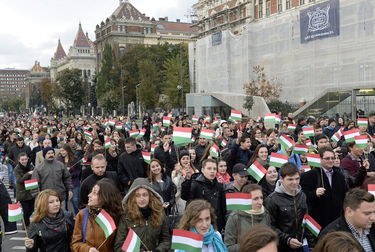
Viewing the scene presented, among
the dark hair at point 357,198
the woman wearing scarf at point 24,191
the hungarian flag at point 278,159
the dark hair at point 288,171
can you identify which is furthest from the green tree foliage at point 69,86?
the dark hair at point 357,198

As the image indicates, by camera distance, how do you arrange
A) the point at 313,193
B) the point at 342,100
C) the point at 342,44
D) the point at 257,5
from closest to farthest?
the point at 313,193 → the point at 342,100 → the point at 342,44 → the point at 257,5

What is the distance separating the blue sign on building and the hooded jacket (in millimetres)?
29695

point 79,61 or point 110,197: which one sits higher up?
point 79,61

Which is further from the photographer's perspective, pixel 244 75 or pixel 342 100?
pixel 244 75

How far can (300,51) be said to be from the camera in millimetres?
35156

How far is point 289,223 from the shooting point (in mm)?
4496

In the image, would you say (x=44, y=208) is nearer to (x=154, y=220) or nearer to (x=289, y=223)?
(x=154, y=220)

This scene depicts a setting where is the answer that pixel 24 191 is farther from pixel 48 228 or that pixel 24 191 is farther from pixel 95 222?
pixel 95 222

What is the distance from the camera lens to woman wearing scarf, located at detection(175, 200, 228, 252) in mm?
3646

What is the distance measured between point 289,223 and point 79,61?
130689 mm

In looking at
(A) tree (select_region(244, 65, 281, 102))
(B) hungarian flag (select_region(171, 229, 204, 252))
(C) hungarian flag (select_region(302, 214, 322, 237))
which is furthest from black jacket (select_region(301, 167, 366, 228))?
(A) tree (select_region(244, 65, 281, 102))

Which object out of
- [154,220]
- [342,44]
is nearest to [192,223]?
[154,220]

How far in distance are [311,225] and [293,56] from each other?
33.2m

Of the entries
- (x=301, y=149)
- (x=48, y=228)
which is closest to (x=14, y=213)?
(x=48, y=228)
